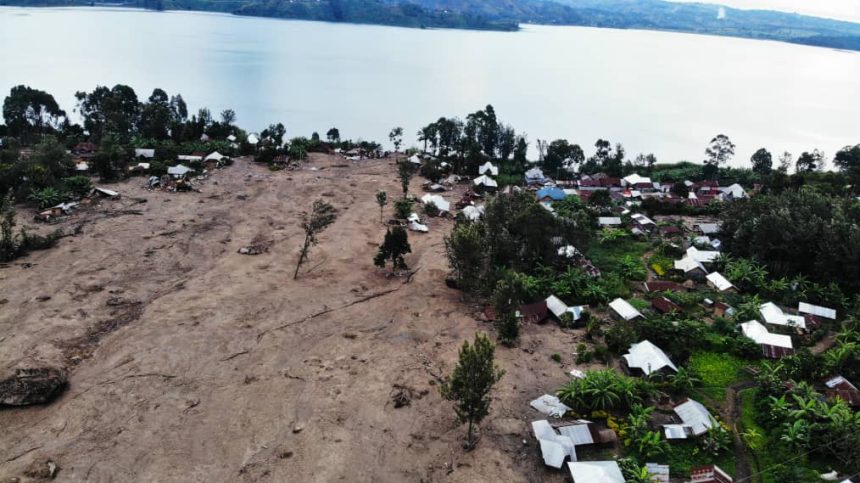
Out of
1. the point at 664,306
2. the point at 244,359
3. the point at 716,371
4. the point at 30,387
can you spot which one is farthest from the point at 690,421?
the point at 30,387

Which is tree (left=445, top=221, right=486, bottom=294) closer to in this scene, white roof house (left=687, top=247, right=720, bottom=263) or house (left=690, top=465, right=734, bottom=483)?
house (left=690, top=465, right=734, bottom=483)

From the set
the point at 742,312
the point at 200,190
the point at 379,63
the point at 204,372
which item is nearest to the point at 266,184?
the point at 200,190

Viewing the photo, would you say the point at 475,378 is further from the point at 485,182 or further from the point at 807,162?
the point at 807,162

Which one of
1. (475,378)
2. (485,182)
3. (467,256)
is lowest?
(485,182)

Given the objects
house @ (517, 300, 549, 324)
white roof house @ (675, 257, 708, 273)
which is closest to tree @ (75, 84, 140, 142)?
house @ (517, 300, 549, 324)

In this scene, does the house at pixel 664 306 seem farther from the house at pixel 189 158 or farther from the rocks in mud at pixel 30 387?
the house at pixel 189 158

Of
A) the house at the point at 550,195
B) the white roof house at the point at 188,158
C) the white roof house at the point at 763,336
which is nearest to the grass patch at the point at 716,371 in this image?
the white roof house at the point at 763,336

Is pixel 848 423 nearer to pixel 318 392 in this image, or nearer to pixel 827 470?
pixel 827 470
